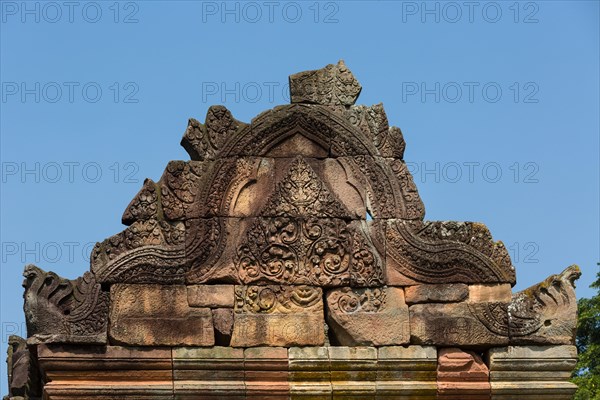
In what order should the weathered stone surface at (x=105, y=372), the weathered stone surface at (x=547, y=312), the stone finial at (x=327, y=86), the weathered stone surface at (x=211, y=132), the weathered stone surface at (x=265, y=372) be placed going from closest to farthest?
the weathered stone surface at (x=105, y=372), the weathered stone surface at (x=265, y=372), the weathered stone surface at (x=547, y=312), the weathered stone surface at (x=211, y=132), the stone finial at (x=327, y=86)

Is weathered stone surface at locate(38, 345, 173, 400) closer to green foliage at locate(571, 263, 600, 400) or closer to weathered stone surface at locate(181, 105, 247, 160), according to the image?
weathered stone surface at locate(181, 105, 247, 160)

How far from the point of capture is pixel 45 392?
16188 millimetres

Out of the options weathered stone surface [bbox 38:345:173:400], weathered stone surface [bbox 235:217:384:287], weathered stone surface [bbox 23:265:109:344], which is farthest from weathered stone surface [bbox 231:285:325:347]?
weathered stone surface [bbox 23:265:109:344]

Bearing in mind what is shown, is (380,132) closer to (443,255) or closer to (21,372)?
(443,255)

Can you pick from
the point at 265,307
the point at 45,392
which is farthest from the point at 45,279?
the point at 265,307

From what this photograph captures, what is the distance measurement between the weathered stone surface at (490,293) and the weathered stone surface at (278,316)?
1.62 metres

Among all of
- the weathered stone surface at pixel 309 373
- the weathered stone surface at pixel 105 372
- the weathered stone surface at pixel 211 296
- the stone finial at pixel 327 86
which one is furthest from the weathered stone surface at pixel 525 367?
the weathered stone surface at pixel 105 372

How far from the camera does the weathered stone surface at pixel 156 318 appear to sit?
16.3m

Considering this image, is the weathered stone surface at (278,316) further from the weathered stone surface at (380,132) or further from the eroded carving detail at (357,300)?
the weathered stone surface at (380,132)

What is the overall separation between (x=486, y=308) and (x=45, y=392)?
4.64 m

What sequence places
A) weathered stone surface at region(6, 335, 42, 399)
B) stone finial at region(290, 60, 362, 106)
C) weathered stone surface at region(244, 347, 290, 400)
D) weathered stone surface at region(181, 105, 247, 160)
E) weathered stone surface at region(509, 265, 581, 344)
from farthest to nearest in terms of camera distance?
weathered stone surface at region(6, 335, 42, 399) → stone finial at region(290, 60, 362, 106) → weathered stone surface at region(181, 105, 247, 160) → weathered stone surface at region(509, 265, 581, 344) → weathered stone surface at region(244, 347, 290, 400)

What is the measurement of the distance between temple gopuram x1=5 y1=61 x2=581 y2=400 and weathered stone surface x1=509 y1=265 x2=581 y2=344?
1 cm

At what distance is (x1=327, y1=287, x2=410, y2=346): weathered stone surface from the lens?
1666 centimetres

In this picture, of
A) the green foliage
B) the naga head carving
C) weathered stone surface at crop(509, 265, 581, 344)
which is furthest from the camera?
the green foliage
